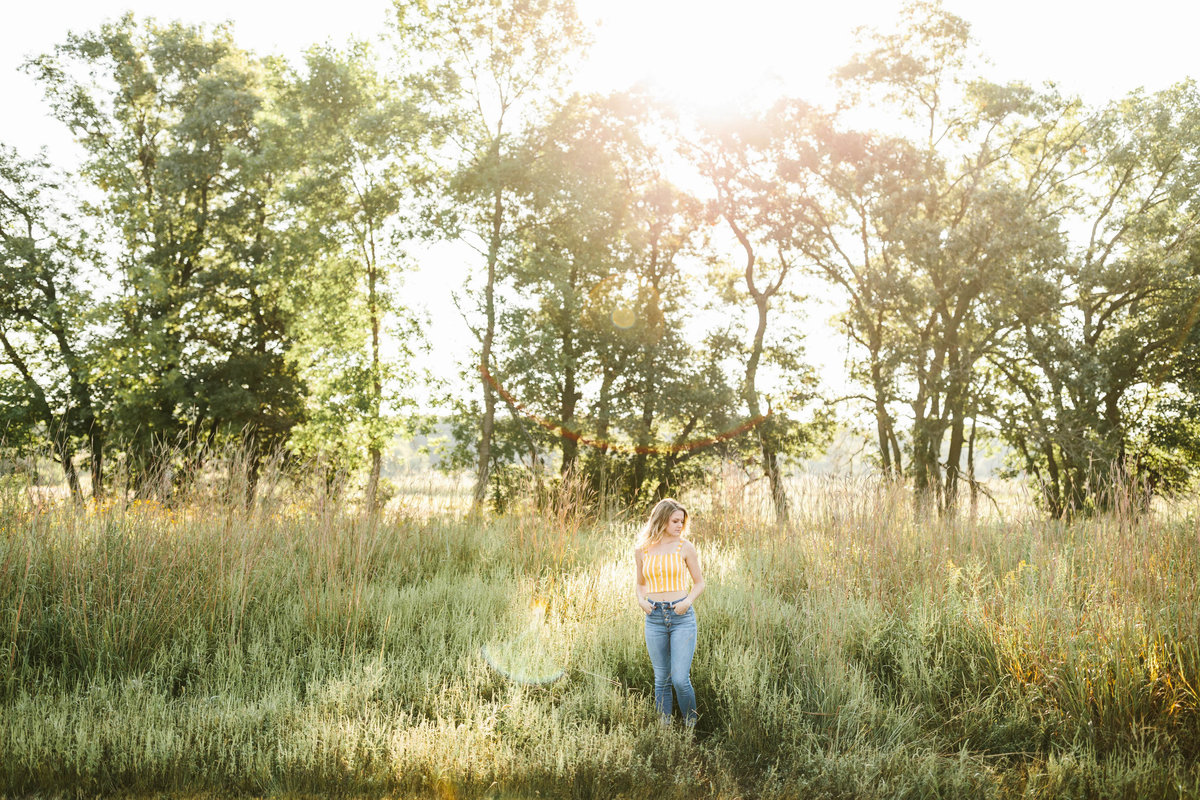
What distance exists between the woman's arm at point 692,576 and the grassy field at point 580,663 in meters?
0.76

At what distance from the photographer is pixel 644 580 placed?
4480 millimetres

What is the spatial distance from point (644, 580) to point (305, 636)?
302cm

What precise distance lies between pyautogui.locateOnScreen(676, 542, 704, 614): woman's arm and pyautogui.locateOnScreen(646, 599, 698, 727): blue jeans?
7 cm

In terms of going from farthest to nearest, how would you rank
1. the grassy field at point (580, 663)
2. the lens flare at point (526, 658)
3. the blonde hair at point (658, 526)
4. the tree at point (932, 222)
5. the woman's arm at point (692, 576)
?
the tree at point (932, 222)
the lens flare at point (526, 658)
the blonde hair at point (658, 526)
the woman's arm at point (692, 576)
the grassy field at point (580, 663)

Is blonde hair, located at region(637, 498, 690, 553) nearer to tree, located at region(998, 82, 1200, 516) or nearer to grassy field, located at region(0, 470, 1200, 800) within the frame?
grassy field, located at region(0, 470, 1200, 800)

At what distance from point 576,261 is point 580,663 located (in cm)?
1692

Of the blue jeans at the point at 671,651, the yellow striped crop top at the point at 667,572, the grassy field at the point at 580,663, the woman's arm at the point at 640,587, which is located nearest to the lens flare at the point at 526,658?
the grassy field at the point at 580,663

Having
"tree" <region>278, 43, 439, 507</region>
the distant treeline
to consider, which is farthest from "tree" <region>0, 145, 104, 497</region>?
"tree" <region>278, 43, 439, 507</region>

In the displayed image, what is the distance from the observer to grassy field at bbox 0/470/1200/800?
3889 millimetres

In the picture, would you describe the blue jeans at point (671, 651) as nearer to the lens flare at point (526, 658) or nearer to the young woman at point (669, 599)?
the young woman at point (669, 599)

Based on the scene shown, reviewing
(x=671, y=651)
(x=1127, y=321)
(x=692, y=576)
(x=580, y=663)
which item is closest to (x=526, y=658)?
(x=580, y=663)

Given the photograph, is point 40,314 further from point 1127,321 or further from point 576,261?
point 1127,321

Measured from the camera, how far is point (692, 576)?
14.8 feet

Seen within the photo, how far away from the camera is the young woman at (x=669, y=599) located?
173 inches
